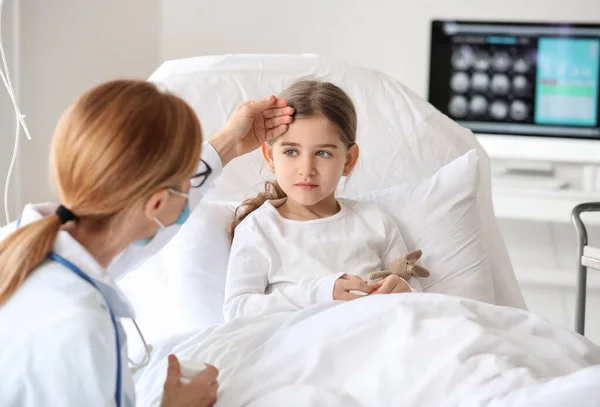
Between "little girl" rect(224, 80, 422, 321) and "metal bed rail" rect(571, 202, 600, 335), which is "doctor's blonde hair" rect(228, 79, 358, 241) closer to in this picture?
"little girl" rect(224, 80, 422, 321)

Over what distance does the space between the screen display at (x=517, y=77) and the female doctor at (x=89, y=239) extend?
111 inches

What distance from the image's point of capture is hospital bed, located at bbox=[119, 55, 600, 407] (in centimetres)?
121

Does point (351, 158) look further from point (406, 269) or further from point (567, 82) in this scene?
point (567, 82)

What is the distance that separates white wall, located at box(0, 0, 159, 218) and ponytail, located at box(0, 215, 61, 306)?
91.5 inches

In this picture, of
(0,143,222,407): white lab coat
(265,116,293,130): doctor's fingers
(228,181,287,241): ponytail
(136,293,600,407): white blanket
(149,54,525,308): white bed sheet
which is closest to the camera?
(0,143,222,407): white lab coat

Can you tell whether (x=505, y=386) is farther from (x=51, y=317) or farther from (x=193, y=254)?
(x=193, y=254)

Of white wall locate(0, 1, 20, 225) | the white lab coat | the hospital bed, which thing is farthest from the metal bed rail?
white wall locate(0, 1, 20, 225)

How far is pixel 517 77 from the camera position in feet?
12.4

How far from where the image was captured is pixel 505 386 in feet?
A: 3.78

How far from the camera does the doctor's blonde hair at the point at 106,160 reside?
1047 mm

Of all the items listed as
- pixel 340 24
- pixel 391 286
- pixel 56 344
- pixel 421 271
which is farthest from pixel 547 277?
pixel 56 344

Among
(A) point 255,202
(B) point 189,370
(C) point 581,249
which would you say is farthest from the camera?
(C) point 581,249

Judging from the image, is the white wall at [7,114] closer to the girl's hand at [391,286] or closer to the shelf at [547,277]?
the girl's hand at [391,286]

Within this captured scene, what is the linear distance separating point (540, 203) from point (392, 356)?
7.68 feet
